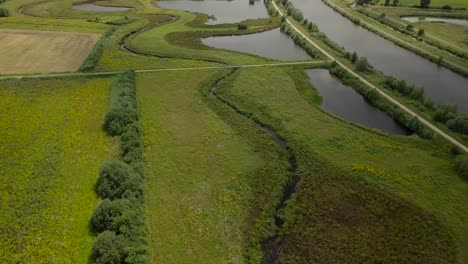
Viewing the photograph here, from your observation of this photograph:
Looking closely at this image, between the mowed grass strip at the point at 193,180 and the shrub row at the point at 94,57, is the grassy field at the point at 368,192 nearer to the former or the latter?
the mowed grass strip at the point at 193,180

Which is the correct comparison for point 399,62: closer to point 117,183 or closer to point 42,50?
point 117,183

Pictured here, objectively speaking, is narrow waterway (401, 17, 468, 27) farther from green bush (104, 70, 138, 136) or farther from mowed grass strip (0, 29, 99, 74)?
mowed grass strip (0, 29, 99, 74)

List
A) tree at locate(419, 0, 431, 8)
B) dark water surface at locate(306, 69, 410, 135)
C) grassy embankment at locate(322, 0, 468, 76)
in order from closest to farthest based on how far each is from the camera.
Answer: dark water surface at locate(306, 69, 410, 135), grassy embankment at locate(322, 0, 468, 76), tree at locate(419, 0, 431, 8)

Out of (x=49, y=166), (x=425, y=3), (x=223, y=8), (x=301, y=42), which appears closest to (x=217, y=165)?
(x=49, y=166)

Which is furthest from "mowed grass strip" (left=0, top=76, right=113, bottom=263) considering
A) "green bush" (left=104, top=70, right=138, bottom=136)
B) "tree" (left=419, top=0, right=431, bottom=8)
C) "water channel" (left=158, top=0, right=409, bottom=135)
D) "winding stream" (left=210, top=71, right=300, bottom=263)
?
"tree" (left=419, top=0, right=431, bottom=8)

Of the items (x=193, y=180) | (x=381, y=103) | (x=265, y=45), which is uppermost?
(x=265, y=45)
